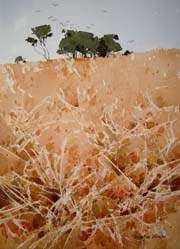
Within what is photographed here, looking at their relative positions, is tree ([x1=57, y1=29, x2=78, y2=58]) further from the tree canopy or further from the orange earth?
the tree canopy

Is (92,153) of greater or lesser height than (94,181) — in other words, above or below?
above

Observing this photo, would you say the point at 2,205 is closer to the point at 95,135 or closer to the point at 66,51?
the point at 95,135

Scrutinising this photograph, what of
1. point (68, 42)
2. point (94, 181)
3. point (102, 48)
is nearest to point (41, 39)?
point (68, 42)

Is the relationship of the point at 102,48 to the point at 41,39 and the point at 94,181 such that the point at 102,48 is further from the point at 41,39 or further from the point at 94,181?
the point at 94,181

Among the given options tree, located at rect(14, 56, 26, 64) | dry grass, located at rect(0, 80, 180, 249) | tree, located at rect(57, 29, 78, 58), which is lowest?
dry grass, located at rect(0, 80, 180, 249)

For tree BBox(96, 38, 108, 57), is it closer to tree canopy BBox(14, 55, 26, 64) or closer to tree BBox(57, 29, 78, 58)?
tree BBox(57, 29, 78, 58)

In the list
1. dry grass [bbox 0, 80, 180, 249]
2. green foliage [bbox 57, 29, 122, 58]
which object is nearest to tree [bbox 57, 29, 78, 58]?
green foliage [bbox 57, 29, 122, 58]

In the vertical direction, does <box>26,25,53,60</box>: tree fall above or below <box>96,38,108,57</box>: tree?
above
